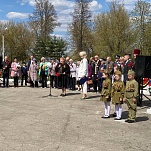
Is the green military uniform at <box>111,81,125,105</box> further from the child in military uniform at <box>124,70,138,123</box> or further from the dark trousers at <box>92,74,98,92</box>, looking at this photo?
the dark trousers at <box>92,74,98,92</box>

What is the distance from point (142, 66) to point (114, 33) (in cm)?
2768

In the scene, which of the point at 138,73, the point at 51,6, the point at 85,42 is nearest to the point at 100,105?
the point at 138,73

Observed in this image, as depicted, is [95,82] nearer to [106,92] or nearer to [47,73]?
[47,73]

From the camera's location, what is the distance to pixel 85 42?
44.9 metres

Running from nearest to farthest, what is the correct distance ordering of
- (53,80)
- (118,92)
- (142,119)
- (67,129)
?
(67,129) → (118,92) → (142,119) → (53,80)

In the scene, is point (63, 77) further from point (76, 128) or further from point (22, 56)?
point (22, 56)

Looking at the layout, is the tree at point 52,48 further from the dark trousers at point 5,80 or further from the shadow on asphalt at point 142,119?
the shadow on asphalt at point 142,119

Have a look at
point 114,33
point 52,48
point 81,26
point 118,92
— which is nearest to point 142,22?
point 114,33

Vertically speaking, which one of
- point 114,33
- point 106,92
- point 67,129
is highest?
point 114,33

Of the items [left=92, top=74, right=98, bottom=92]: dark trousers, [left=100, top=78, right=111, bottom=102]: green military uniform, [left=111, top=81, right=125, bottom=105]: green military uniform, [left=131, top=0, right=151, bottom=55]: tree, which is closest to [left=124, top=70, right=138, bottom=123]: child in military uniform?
[left=111, top=81, right=125, bottom=105]: green military uniform

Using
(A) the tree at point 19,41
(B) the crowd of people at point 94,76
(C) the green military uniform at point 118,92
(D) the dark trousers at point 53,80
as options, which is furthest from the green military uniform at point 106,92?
(A) the tree at point 19,41

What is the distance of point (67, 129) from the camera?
751 centimetres

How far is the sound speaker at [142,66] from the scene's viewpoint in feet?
34.9

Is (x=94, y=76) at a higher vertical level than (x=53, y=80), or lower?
higher
